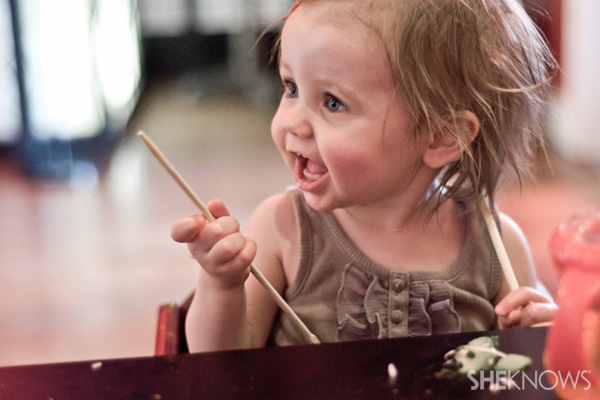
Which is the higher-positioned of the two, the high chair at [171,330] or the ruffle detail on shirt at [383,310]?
the ruffle detail on shirt at [383,310]

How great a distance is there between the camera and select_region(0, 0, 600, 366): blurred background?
1.98 meters

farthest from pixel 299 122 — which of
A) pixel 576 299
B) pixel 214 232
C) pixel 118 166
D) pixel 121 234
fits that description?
pixel 118 166

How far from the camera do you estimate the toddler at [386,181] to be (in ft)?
2.28

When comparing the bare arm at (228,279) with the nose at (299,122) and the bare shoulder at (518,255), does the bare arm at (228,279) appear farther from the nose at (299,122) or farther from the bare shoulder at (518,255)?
the bare shoulder at (518,255)

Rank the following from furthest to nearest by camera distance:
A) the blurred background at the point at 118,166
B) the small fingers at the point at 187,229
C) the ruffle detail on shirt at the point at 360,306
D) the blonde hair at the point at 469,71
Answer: the blurred background at the point at 118,166
the ruffle detail on shirt at the point at 360,306
the blonde hair at the point at 469,71
the small fingers at the point at 187,229

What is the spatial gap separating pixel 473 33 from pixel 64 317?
1521 millimetres

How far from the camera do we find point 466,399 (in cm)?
45

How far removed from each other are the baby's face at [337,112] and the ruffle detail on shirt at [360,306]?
114 mm

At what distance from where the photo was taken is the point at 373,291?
2.66ft

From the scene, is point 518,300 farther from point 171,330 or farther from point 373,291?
point 171,330

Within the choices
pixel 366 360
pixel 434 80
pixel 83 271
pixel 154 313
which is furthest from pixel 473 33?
pixel 83 271

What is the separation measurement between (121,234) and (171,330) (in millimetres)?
1764

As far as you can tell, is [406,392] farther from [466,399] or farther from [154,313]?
[154,313]

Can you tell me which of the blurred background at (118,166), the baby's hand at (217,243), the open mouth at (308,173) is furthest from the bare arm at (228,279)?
the blurred background at (118,166)
